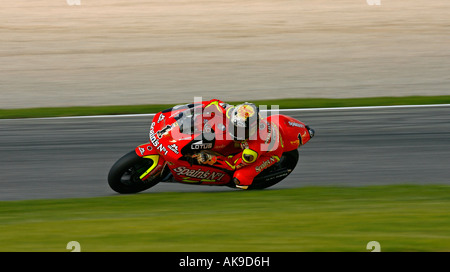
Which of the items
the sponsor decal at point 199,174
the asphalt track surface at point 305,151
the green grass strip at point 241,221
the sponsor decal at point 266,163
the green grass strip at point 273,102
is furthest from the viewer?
the green grass strip at point 273,102

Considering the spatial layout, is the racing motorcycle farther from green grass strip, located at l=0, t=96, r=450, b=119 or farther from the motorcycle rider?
green grass strip, located at l=0, t=96, r=450, b=119

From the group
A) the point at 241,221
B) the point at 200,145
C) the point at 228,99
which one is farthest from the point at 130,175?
the point at 228,99

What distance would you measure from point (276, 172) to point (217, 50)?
9.90 m

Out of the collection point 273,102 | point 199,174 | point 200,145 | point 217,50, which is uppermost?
point 217,50

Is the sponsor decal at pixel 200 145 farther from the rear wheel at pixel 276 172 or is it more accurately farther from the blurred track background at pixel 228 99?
the rear wheel at pixel 276 172

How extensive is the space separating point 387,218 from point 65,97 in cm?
916

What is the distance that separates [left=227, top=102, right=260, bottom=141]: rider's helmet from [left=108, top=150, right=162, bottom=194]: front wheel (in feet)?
3.36

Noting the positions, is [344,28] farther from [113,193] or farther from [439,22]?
[113,193]

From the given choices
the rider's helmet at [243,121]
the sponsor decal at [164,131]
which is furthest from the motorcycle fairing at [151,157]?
the rider's helmet at [243,121]

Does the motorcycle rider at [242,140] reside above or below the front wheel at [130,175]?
above

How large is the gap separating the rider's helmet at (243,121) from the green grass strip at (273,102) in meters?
4.99

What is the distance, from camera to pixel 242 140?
7668 millimetres

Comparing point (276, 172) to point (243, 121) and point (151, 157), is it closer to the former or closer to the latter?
point (243, 121)

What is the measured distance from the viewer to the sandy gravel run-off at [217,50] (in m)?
14.2
